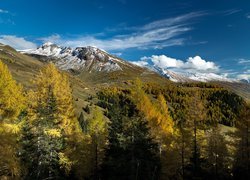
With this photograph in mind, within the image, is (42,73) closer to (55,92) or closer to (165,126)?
(55,92)

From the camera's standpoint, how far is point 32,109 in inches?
1337

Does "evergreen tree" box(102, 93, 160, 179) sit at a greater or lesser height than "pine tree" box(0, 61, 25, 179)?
lesser

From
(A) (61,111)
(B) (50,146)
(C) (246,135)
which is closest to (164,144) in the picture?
(C) (246,135)

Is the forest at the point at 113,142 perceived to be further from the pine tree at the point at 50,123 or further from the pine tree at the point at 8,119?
the pine tree at the point at 8,119

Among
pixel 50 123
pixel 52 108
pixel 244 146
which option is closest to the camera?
pixel 50 123

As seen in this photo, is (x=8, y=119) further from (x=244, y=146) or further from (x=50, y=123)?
(x=244, y=146)

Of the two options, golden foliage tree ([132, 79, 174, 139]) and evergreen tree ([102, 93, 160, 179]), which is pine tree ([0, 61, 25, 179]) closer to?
evergreen tree ([102, 93, 160, 179])

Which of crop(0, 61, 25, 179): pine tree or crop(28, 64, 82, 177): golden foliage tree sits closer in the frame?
crop(0, 61, 25, 179): pine tree

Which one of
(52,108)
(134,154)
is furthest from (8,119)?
(134,154)

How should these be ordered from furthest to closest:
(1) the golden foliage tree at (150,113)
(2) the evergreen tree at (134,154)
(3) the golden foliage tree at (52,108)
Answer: (1) the golden foliage tree at (150,113) → (2) the evergreen tree at (134,154) → (3) the golden foliage tree at (52,108)

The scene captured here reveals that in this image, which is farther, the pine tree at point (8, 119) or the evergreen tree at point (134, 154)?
the evergreen tree at point (134, 154)

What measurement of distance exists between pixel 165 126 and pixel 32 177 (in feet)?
87.9

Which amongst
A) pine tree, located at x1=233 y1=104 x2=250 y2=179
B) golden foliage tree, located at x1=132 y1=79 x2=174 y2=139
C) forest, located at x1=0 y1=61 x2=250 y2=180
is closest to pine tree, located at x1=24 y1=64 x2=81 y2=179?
forest, located at x1=0 y1=61 x2=250 y2=180

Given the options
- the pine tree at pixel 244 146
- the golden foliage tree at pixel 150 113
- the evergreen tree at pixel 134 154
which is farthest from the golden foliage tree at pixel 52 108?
the pine tree at pixel 244 146
